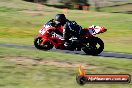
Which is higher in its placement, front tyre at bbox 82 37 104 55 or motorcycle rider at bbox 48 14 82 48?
motorcycle rider at bbox 48 14 82 48

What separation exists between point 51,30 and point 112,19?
99.2 ft

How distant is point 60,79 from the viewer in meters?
14.3

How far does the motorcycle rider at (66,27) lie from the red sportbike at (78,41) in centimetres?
19

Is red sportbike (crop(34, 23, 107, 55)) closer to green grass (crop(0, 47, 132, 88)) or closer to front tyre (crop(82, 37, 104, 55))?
front tyre (crop(82, 37, 104, 55))

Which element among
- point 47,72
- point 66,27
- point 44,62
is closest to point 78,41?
point 66,27

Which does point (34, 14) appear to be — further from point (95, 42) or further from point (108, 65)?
point (108, 65)

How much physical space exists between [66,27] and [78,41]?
0.97m

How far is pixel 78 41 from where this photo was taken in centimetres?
2161

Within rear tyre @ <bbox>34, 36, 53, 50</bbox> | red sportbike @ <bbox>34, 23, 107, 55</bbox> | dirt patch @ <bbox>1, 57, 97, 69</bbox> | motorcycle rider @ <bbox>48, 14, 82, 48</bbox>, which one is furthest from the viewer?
rear tyre @ <bbox>34, 36, 53, 50</bbox>

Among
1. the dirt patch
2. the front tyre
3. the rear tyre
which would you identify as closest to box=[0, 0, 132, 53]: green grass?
the front tyre

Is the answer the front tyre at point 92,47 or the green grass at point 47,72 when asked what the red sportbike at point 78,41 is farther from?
the green grass at point 47,72

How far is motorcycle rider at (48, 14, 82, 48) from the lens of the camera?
2164cm

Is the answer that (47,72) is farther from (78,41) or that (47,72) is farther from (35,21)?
(35,21)

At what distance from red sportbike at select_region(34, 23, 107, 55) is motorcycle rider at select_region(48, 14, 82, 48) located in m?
0.19
